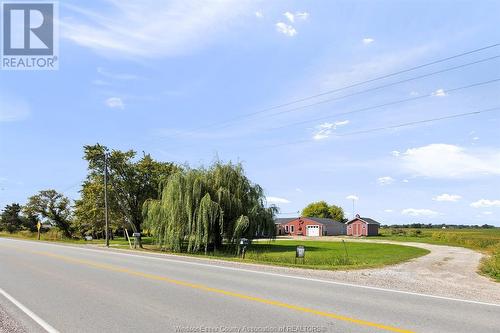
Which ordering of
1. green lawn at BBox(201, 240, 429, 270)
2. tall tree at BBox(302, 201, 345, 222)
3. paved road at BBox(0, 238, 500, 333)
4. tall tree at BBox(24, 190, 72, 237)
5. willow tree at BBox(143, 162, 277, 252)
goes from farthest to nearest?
tall tree at BBox(302, 201, 345, 222)
tall tree at BBox(24, 190, 72, 237)
willow tree at BBox(143, 162, 277, 252)
green lawn at BBox(201, 240, 429, 270)
paved road at BBox(0, 238, 500, 333)

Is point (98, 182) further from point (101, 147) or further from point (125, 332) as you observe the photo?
point (125, 332)

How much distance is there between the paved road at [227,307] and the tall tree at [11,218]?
103 meters

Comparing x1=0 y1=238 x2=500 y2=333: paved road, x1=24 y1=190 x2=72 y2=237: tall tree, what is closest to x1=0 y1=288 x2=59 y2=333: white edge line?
x1=0 y1=238 x2=500 y2=333: paved road

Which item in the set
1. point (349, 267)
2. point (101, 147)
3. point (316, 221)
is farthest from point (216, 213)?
point (316, 221)

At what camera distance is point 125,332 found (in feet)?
22.6

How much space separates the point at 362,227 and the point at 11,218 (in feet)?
270

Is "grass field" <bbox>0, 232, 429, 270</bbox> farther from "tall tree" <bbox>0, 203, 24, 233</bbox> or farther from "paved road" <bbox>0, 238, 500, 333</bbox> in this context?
"tall tree" <bbox>0, 203, 24, 233</bbox>

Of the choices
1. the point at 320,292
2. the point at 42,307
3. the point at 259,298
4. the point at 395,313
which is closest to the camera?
the point at 395,313

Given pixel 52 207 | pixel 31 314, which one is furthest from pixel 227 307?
pixel 52 207

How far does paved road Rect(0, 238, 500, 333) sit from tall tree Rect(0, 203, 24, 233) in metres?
103

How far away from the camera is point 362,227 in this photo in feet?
300

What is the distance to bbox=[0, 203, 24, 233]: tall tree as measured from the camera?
340 ft

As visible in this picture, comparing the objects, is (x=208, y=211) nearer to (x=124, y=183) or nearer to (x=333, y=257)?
(x=333, y=257)

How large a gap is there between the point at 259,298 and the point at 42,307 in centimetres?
455
